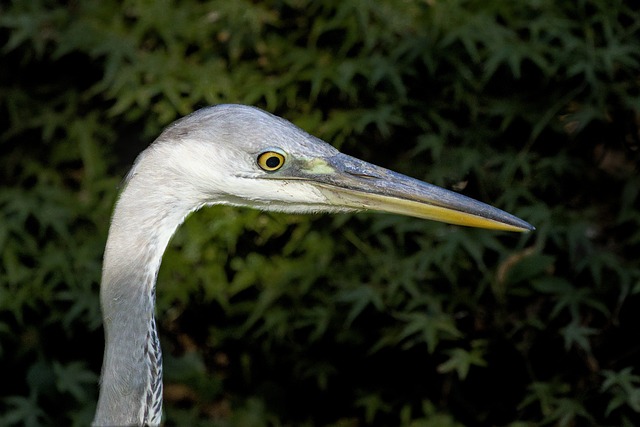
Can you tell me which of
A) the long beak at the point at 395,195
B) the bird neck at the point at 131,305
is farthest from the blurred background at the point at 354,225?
the bird neck at the point at 131,305

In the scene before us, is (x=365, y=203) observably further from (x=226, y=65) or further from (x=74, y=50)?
(x=74, y=50)

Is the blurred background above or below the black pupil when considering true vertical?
below

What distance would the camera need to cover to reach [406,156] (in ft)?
13.4

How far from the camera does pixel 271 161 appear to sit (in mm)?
2445

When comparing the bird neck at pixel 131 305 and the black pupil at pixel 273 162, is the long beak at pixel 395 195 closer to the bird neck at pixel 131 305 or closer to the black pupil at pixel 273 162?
the black pupil at pixel 273 162

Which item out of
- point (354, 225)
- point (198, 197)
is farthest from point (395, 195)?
point (354, 225)

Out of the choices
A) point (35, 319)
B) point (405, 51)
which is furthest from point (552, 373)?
point (35, 319)

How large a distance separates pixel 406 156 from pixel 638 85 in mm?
1022

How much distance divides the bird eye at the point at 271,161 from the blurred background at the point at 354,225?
54.4 inches

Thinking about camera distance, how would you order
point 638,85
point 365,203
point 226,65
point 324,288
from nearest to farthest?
point 365,203 → point 638,85 → point 324,288 → point 226,65

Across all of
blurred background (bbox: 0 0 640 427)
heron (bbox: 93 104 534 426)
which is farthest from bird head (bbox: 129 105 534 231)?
blurred background (bbox: 0 0 640 427)

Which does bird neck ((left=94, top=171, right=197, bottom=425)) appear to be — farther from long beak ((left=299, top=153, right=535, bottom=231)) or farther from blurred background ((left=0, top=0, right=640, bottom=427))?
blurred background ((left=0, top=0, right=640, bottom=427))

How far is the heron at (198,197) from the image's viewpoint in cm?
231

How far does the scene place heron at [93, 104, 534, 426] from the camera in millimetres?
2314
